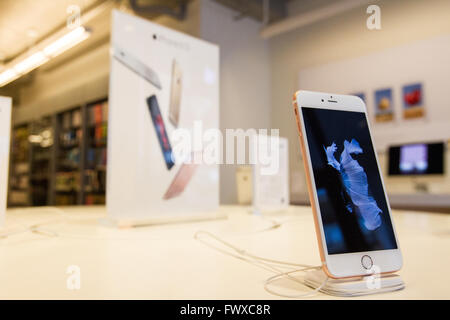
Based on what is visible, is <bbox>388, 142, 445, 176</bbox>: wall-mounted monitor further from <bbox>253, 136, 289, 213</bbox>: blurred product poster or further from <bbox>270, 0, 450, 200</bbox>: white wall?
<bbox>253, 136, 289, 213</bbox>: blurred product poster

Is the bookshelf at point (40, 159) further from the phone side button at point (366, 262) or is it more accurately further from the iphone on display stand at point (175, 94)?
the phone side button at point (366, 262)

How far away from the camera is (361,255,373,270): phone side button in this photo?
0.41 metres

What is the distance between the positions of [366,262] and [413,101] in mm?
3389

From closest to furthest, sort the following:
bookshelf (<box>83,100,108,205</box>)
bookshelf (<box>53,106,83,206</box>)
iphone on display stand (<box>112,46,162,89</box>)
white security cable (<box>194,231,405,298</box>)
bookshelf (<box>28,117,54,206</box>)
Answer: white security cable (<box>194,231,405,298</box>) < iphone on display stand (<box>112,46,162,89</box>) < bookshelf (<box>83,100,108,205</box>) < bookshelf (<box>53,106,83,206</box>) < bookshelf (<box>28,117,54,206</box>)

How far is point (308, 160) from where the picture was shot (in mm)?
430

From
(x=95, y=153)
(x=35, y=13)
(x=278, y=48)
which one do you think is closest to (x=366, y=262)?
(x=35, y=13)

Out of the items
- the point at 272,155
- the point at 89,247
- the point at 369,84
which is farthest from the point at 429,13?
the point at 89,247

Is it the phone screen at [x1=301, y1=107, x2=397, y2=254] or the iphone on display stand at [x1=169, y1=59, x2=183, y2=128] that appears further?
the iphone on display stand at [x1=169, y1=59, x2=183, y2=128]

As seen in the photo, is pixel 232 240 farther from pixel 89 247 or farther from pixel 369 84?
pixel 369 84

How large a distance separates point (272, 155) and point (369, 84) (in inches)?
102

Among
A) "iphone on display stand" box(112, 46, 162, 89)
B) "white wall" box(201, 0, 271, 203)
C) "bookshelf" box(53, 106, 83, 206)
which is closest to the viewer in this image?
"iphone on display stand" box(112, 46, 162, 89)

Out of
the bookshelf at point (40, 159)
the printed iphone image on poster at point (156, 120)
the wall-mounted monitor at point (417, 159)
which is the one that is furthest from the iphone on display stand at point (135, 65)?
the bookshelf at point (40, 159)

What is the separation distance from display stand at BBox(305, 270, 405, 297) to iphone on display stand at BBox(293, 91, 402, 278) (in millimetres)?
11

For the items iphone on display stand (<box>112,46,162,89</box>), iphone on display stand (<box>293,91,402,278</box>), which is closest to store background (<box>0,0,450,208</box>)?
iphone on display stand (<box>112,46,162,89</box>)
